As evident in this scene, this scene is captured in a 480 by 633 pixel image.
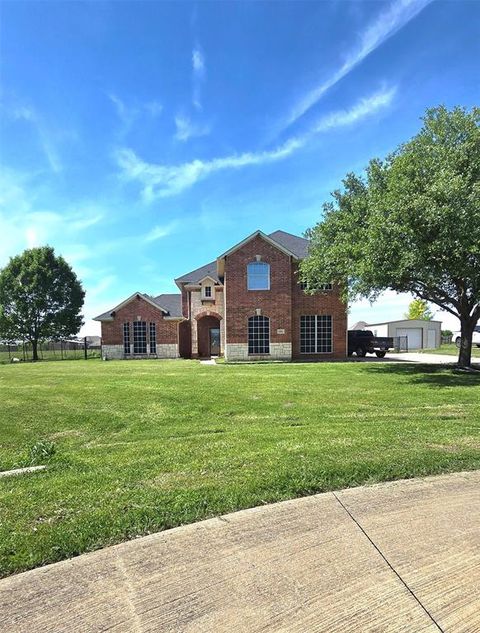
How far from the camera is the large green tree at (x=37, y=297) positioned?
1646 inches

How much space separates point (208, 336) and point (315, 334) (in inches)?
322

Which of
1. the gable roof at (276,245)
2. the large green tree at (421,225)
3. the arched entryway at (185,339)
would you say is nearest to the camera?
the large green tree at (421,225)

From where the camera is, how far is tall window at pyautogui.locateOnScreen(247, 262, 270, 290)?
25594 mm

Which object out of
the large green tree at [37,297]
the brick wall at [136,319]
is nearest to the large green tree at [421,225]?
the brick wall at [136,319]

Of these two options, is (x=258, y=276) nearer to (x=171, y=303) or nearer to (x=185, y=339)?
(x=185, y=339)

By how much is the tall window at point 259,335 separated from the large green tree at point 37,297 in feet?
81.8

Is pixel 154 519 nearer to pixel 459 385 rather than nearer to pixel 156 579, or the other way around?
pixel 156 579

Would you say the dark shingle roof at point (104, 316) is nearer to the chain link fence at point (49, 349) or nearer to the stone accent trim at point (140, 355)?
the stone accent trim at point (140, 355)

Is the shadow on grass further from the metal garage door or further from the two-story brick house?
the metal garage door

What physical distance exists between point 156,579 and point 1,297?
4502cm

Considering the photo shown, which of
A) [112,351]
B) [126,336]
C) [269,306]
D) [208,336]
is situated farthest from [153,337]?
[269,306]

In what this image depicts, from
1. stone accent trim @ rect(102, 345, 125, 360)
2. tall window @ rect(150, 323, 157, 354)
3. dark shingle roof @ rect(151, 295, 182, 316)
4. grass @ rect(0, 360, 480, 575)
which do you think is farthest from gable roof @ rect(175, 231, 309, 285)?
grass @ rect(0, 360, 480, 575)

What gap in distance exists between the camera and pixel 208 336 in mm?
30953

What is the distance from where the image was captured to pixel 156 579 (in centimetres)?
289
